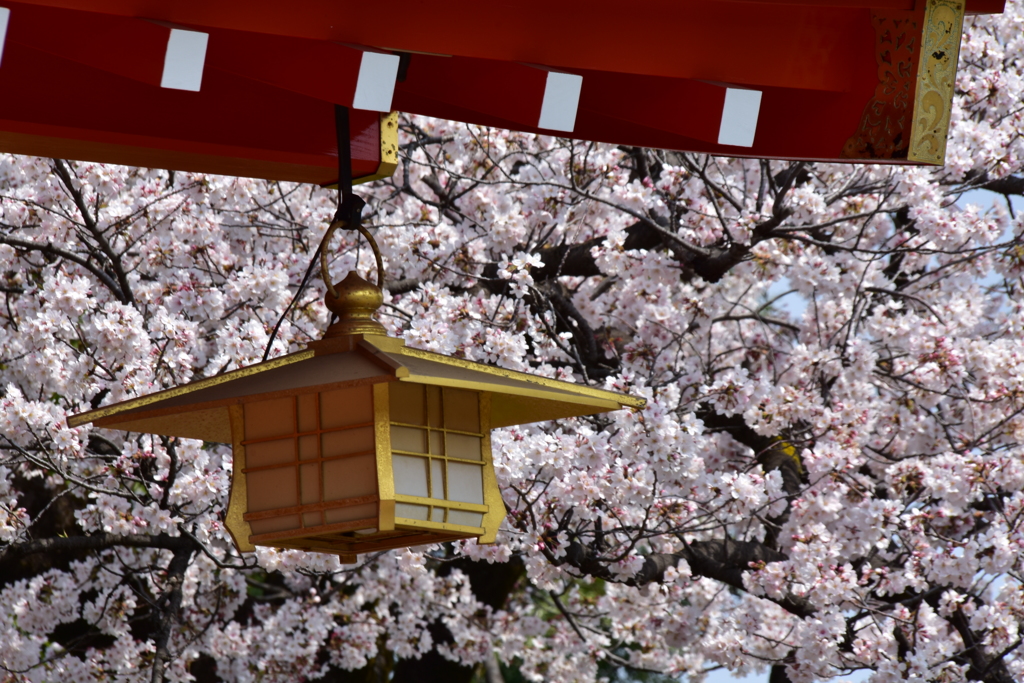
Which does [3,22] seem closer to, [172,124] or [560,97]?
[172,124]

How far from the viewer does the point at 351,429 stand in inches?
70.5

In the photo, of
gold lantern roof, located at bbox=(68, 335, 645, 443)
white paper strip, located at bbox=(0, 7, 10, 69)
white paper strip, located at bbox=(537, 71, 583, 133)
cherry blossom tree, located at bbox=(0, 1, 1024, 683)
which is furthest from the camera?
cherry blossom tree, located at bbox=(0, 1, 1024, 683)

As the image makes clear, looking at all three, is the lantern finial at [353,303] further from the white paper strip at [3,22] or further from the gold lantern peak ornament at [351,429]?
the white paper strip at [3,22]

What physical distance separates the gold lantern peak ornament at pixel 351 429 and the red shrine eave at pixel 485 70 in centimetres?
38

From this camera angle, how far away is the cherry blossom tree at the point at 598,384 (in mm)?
4332

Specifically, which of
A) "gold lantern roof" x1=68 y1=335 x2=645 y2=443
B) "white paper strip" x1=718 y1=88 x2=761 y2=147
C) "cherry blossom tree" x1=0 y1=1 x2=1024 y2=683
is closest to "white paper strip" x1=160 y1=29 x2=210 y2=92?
"gold lantern roof" x1=68 y1=335 x2=645 y2=443

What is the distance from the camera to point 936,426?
5.63 meters

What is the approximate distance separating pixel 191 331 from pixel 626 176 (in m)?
2.25

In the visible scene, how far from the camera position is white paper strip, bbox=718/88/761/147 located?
6.22ft

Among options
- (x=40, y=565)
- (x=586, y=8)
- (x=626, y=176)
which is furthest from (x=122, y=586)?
(x=586, y=8)

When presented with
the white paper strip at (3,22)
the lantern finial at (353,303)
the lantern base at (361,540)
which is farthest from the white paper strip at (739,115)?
the white paper strip at (3,22)

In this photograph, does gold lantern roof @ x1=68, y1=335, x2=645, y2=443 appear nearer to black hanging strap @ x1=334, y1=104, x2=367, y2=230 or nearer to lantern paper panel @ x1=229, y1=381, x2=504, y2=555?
lantern paper panel @ x1=229, y1=381, x2=504, y2=555

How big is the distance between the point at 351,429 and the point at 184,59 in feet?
2.12

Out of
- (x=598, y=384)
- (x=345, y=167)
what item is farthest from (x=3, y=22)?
(x=598, y=384)
